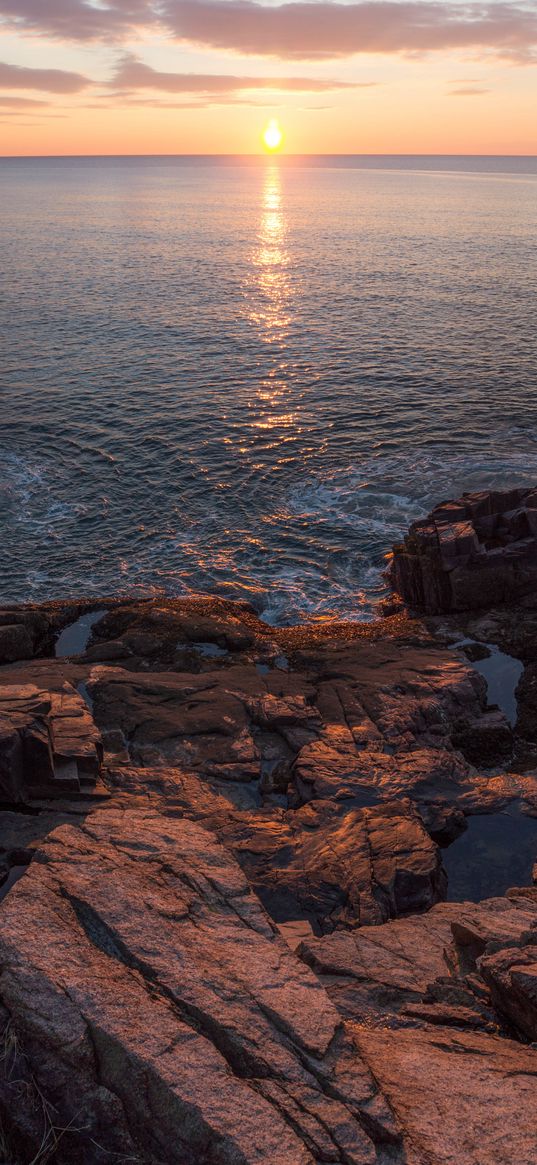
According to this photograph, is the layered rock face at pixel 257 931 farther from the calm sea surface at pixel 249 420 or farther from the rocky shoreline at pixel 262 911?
the calm sea surface at pixel 249 420

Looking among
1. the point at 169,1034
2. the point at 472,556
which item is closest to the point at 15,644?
the point at 472,556

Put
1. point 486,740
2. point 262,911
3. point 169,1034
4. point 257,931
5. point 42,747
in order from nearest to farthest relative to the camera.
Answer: point 169,1034 < point 257,931 < point 262,911 < point 42,747 < point 486,740

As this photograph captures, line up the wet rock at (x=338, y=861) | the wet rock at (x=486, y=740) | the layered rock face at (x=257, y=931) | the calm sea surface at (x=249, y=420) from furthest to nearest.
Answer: the calm sea surface at (x=249, y=420), the wet rock at (x=486, y=740), the wet rock at (x=338, y=861), the layered rock face at (x=257, y=931)

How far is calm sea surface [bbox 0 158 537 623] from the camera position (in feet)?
135

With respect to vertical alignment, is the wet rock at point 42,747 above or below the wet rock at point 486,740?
above

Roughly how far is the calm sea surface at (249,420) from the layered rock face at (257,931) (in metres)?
12.6

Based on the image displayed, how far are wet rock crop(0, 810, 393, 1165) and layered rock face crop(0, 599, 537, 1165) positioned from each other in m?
0.03

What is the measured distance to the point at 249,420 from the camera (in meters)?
60.8

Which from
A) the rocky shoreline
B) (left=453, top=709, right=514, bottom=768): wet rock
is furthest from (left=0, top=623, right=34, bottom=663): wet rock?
(left=453, top=709, right=514, bottom=768): wet rock

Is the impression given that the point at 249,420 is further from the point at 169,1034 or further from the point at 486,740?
the point at 169,1034

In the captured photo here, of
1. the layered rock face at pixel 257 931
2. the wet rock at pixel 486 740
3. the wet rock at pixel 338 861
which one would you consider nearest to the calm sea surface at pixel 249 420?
the wet rock at pixel 486 740

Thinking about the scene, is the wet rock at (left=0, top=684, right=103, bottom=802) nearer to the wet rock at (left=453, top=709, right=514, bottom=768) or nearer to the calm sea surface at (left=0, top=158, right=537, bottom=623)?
the wet rock at (left=453, top=709, right=514, bottom=768)

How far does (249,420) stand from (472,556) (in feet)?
105

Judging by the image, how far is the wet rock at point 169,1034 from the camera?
8.38 m
